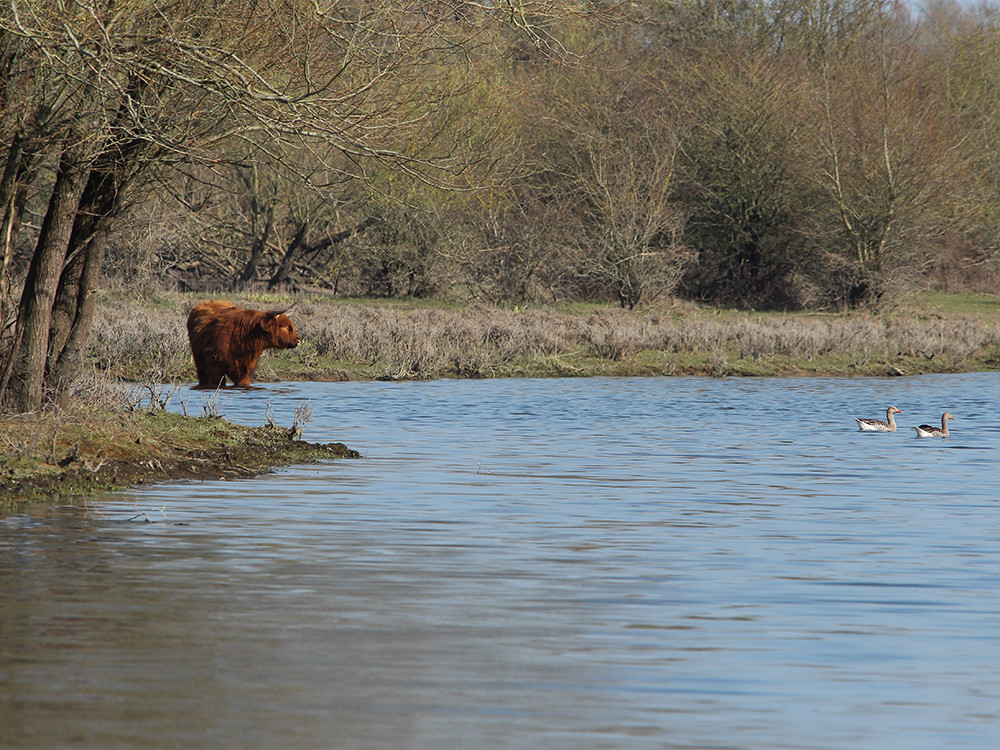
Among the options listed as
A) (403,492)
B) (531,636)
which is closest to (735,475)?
(403,492)

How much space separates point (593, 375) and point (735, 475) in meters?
15.2

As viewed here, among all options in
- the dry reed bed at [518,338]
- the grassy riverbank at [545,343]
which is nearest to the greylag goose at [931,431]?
the grassy riverbank at [545,343]

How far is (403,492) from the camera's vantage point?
41.1ft

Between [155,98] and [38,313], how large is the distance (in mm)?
2333

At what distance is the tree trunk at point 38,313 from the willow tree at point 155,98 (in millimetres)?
13

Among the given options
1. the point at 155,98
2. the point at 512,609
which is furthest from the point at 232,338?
the point at 512,609

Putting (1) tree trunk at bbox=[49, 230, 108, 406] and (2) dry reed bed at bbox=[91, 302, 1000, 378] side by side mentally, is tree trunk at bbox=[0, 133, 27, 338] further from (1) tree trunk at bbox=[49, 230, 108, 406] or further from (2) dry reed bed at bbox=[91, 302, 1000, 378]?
(2) dry reed bed at bbox=[91, 302, 1000, 378]

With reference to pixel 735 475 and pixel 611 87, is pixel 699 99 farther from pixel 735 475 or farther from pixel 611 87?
pixel 735 475

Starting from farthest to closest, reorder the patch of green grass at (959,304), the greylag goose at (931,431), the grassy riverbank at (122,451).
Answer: the patch of green grass at (959,304)
the greylag goose at (931,431)
the grassy riverbank at (122,451)

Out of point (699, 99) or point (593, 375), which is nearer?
point (593, 375)

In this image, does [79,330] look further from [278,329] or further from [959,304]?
[959,304]

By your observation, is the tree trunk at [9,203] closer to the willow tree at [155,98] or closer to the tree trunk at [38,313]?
the willow tree at [155,98]

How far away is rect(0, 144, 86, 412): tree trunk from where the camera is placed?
1274 centimetres

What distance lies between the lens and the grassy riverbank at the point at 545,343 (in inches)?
1071
